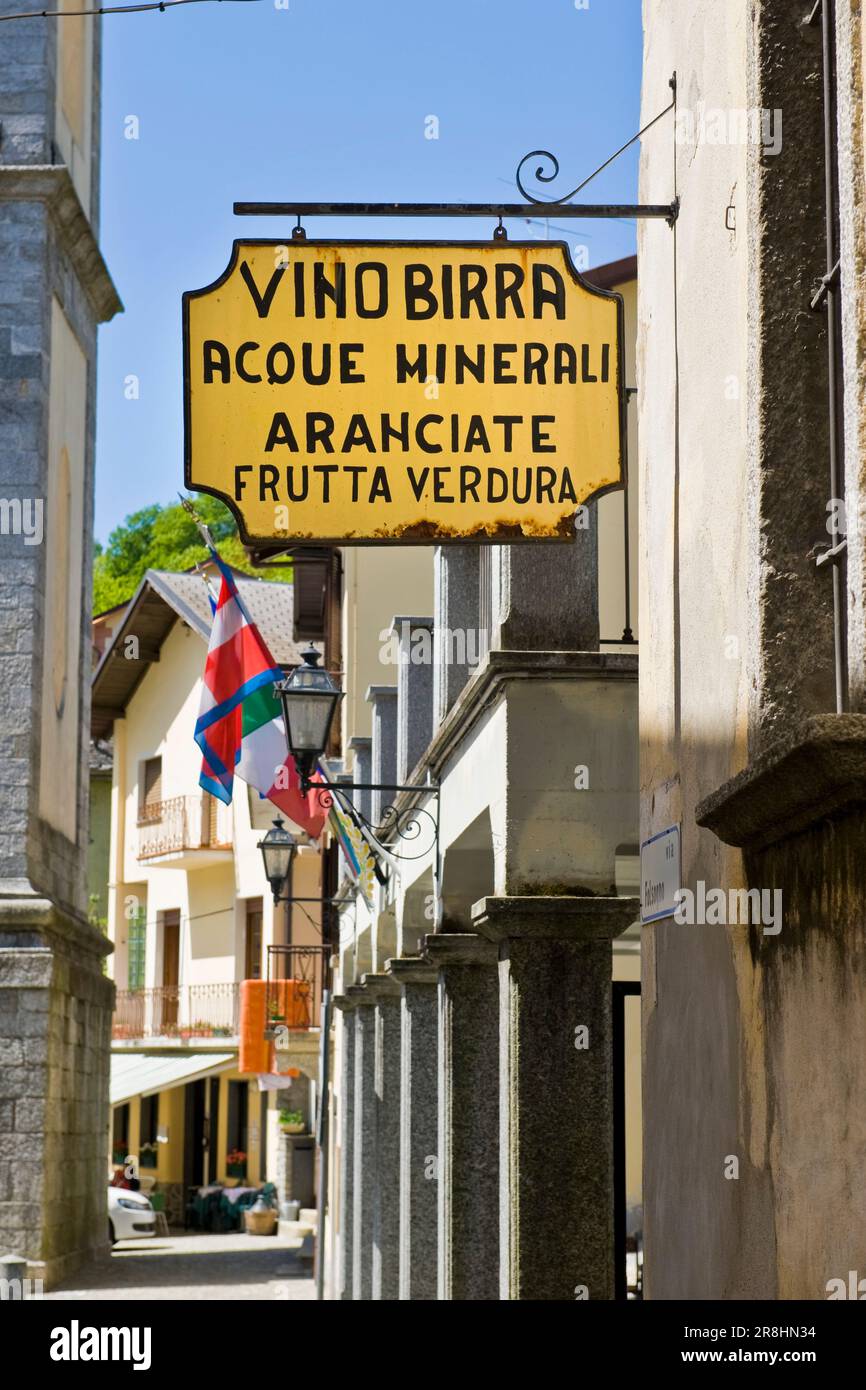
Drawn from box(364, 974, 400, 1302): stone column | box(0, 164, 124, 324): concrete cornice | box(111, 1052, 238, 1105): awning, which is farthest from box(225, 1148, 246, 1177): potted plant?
box(364, 974, 400, 1302): stone column

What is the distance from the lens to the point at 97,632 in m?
56.3

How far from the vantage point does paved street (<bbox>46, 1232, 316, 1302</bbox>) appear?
2047 cm

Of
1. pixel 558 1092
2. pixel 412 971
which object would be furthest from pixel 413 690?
pixel 558 1092

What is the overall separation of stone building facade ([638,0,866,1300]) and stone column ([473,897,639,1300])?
2.47 metres

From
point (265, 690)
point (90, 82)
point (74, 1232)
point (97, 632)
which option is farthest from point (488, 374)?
point (97, 632)

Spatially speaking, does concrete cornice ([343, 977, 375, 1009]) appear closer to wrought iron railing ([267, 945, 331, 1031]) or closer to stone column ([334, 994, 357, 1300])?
stone column ([334, 994, 357, 1300])

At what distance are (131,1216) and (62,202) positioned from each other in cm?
1665

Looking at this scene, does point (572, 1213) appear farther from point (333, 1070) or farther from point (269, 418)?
point (333, 1070)

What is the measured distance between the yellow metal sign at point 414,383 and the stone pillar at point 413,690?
7.75m

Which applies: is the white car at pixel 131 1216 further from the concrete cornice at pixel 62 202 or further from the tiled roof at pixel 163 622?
the concrete cornice at pixel 62 202

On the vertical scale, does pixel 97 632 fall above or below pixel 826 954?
above

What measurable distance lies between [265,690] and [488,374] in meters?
9.39

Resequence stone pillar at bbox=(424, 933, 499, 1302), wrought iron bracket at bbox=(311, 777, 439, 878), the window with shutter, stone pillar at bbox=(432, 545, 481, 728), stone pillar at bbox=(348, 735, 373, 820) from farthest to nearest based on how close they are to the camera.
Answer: the window with shutter < stone pillar at bbox=(348, 735, 373, 820) < wrought iron bracket at bbox=(311, 777, 439, 878) < stone pillar at bbox=(432, 545, 481, 728) < stone pillar at bbox=(424, 933, 499, 1302)

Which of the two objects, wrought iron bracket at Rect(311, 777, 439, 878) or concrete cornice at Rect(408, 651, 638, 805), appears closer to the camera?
concrete cornice at Rect(408, 651, 638, 805)
